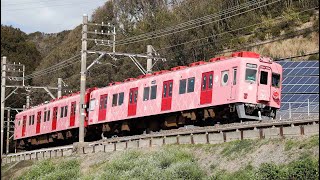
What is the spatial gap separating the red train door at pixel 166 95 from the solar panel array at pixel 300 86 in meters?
5.82

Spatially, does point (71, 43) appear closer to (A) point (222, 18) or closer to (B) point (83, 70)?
(A) point (222, 18)

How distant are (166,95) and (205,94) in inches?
120

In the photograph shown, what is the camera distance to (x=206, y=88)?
79.8 feet

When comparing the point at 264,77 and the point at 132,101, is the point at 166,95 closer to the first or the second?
the point at 132,101

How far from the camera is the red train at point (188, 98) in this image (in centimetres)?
2306

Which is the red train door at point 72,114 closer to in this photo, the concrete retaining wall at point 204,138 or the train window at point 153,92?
the concrete retaining wall at point 204,138

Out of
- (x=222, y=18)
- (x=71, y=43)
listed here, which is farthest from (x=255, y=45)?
(x=71, y=43)

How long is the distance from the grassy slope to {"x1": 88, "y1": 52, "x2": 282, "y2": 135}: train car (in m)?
2.66

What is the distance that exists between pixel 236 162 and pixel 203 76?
7.21 meters

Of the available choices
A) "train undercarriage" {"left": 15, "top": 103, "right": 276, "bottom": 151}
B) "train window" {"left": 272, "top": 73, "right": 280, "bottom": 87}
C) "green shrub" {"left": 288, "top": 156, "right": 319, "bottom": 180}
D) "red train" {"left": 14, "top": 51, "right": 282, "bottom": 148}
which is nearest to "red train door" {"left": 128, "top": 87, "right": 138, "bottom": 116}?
"red train" {"left": 14, "top": 51, "right": 282, "bottom": 148}

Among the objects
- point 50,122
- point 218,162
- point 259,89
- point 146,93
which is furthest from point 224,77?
point 50,122

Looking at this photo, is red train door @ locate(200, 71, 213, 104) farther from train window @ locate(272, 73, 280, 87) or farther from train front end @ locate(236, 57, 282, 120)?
train window @ locate(272, 73, 280, 87)

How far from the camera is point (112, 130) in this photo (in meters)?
32.4

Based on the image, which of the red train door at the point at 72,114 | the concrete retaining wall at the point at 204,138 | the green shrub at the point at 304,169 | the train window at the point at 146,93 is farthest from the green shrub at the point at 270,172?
the red train door at the point at 72,114
